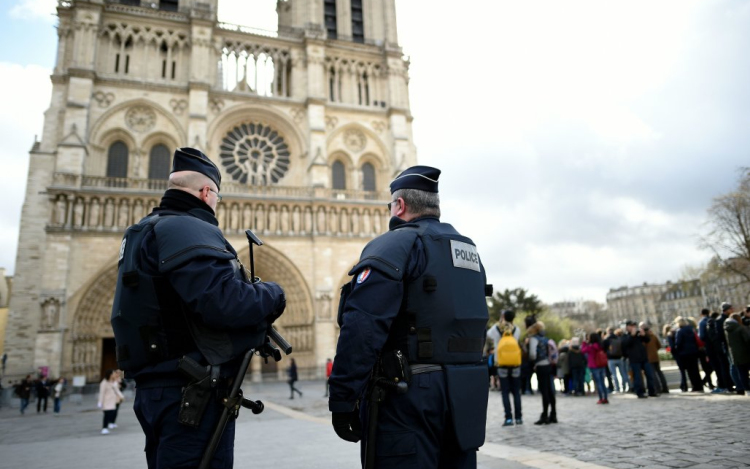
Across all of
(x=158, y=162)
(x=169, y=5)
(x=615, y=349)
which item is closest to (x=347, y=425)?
(x=615, y=349)

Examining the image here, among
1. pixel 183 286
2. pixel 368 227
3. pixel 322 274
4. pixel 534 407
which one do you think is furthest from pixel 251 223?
pixel 183 286

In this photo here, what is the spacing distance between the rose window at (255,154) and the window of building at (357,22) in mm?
9052

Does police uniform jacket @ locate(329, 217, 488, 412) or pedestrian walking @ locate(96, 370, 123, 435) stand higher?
police uniform jacket @ locate(329, 217, 488, 412)

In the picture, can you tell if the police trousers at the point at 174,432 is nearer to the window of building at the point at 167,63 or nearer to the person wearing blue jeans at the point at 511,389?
the person wearing blue jeans at the point at 511,389

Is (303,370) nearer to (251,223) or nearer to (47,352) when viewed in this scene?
(251,223)

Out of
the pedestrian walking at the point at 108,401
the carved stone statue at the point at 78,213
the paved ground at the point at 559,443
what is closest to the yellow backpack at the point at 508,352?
the paved ground at the point at 559,443

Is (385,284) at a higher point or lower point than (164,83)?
lower

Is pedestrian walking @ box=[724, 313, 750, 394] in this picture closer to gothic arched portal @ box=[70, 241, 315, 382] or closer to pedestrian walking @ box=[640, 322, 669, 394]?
pedestrian walking @ box=[640, 322, 669, 394]

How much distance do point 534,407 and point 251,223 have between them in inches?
687

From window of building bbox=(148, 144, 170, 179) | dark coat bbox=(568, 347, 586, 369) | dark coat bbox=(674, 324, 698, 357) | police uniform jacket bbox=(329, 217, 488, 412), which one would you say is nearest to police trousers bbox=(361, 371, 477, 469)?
police uniform jacket bbox=(329, 217, 488, 412)

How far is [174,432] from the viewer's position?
2.12 m

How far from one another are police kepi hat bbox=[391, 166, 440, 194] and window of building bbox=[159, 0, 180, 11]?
28966 millimetres

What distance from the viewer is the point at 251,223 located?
23297 mm

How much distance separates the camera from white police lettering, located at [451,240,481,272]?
2520 millimetres
